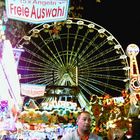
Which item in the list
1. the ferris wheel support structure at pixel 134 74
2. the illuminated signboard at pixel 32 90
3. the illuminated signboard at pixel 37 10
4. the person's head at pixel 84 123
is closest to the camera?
the person's head at pixel 84 123

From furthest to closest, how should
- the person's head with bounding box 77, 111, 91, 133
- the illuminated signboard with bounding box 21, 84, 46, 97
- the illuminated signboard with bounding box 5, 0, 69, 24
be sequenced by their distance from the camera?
1. the illuminated signboard with bounding box 21, 84, 46, 97
2. the illuminated signboard with bounding box 5, 0, 69, 24
3. the person's head with bounding box 77, 111, 91, 133

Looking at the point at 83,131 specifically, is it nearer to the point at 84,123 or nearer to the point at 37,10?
the point at 84,123

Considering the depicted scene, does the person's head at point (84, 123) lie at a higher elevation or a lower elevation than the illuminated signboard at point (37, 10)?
lower

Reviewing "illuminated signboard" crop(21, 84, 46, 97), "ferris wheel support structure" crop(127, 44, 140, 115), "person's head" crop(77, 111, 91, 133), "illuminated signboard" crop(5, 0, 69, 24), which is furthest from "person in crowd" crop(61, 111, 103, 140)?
"ferris wheel support structure" crop(127, 44, 140, 115)

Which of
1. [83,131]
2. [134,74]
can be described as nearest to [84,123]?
[83,131]

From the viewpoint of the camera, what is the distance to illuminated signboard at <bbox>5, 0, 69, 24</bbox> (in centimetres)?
765

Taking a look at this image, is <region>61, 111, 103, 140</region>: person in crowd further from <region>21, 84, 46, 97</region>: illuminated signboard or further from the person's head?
<region>21, 84, 46, 97</region>: illuminated signboard

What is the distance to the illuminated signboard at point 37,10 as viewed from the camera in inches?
301

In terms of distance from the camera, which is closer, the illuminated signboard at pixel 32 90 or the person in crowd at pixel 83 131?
the person in crowd at pixel 83 131

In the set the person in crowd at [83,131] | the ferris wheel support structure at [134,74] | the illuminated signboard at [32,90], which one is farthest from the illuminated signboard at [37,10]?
the ferris wheel support structure at [134,74]

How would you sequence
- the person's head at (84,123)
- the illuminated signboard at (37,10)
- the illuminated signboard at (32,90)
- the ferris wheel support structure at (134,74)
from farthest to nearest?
the ferris wheel support structure at (134,74) → the illuminated signboard at (32,90) → the illuminated signboard at (37,10) → the person's head at (84,123)

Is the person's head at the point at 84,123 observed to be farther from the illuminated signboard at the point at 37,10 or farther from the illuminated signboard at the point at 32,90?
the illuminated signboard at the point at 32,90

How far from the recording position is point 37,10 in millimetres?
7816

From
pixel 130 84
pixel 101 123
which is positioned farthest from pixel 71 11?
pixel 130 84
